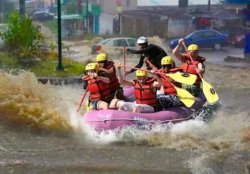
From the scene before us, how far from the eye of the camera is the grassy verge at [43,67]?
18094mm

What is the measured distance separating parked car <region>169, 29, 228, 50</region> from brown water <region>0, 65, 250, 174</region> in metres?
18.6

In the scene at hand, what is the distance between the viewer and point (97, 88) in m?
11.0

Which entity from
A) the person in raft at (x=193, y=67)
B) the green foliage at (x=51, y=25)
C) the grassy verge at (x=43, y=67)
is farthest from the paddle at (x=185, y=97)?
the green foliage at (x=51, y=25)

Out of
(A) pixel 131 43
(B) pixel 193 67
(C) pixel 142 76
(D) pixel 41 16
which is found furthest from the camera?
(D) pixel 41 16

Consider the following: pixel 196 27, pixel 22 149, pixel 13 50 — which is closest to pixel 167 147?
pixel 22 149

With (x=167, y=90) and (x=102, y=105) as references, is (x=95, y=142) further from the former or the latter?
(x=167, y=90)

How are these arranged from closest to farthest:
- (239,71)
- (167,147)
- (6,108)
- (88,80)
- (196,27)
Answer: (167,147)
(88,80)
(6,108)
(239,71)
(196,27)

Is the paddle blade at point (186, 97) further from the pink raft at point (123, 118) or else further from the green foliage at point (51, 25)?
the green foliage at point (51, 25)

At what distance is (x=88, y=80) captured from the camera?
11.0m

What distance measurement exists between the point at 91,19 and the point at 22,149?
3768cm

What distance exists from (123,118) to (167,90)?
147 centimetres

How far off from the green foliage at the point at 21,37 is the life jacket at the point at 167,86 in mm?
8925

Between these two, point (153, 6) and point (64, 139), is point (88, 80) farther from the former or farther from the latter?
point (153, 6)

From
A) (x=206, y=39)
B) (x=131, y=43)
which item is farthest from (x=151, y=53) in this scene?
(x=206, y=39)
